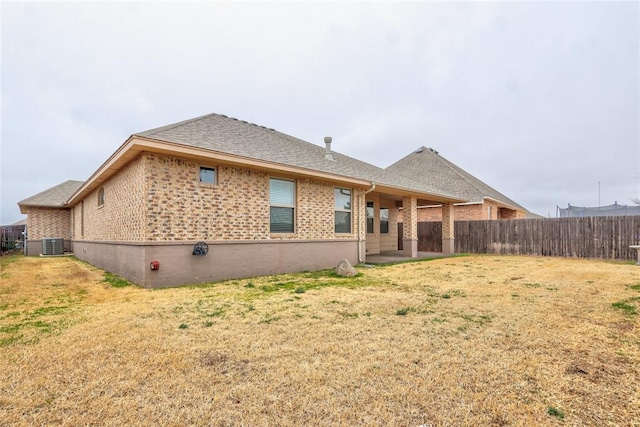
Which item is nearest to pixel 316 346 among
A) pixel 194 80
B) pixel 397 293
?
pixel 397 293

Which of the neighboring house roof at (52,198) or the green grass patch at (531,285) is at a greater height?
the neighboring house roof at (52,198)

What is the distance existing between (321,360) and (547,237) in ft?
55.3

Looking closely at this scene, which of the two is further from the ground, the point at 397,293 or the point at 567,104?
the point at 567,104

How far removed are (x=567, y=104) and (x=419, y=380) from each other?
2375 cm

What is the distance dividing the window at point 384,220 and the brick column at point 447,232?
3.28 meters

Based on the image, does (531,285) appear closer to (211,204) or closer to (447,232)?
(211,204)

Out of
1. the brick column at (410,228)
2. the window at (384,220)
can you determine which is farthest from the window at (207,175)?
the window at (384,220)

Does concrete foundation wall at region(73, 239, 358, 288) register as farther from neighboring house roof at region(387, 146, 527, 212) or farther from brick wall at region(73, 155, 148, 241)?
neighboring house roof at region(387, 146, 527, 212)

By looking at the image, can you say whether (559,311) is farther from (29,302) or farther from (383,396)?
(29,302)

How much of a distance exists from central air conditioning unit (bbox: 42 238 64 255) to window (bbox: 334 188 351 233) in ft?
56.6

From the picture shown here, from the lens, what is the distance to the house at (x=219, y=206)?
6.70 metres

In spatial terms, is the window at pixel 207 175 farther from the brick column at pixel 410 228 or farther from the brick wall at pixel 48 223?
the brick wall at pixel 48 223

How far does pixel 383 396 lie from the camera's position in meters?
2.26

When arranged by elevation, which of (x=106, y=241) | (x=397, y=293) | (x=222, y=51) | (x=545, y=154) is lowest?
(x=397, y=293)
